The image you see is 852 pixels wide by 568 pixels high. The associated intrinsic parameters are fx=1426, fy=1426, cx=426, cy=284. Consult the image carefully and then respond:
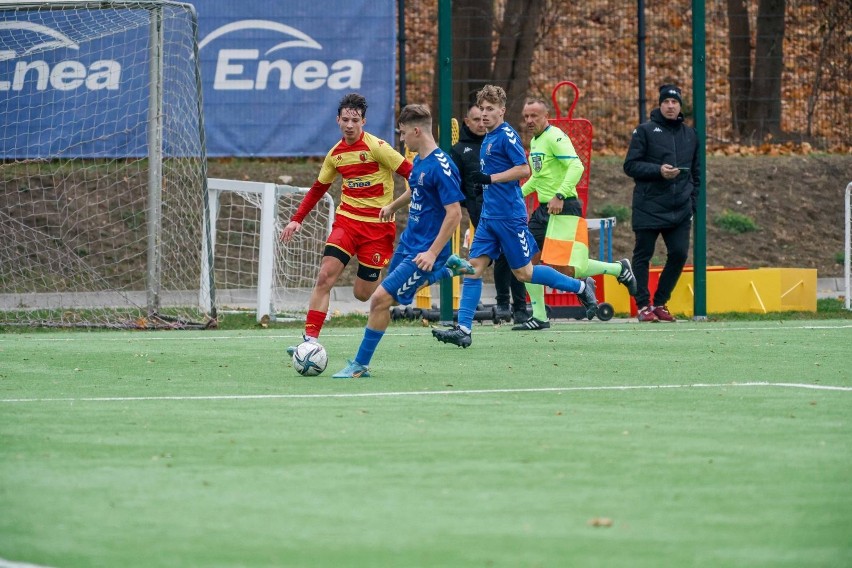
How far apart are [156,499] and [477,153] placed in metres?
9.21

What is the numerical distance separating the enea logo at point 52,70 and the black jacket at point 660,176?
6.63 metres

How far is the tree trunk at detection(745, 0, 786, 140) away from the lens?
21.5 metres

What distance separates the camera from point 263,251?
1480cm

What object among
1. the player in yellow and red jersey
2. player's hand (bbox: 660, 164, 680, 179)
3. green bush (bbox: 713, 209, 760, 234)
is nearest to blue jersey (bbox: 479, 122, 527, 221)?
the player in yellow and red jersey

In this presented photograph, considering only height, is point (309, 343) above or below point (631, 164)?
below

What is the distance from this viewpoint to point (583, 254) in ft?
43.5

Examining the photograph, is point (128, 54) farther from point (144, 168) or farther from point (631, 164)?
point (631, 164)

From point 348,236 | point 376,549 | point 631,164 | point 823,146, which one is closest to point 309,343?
point 348,236

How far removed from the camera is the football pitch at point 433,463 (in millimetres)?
4215

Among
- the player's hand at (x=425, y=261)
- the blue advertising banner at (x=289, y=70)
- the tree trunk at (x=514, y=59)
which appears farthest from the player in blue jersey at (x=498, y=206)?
the tree trunk at (x=514, y=59)

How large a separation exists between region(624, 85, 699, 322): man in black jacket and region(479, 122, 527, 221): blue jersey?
2.91 metres

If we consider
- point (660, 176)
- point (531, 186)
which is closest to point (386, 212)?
point (531, 186)

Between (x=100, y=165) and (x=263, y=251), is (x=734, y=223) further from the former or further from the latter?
(x=100, y=165)

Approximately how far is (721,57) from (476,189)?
1103cm
